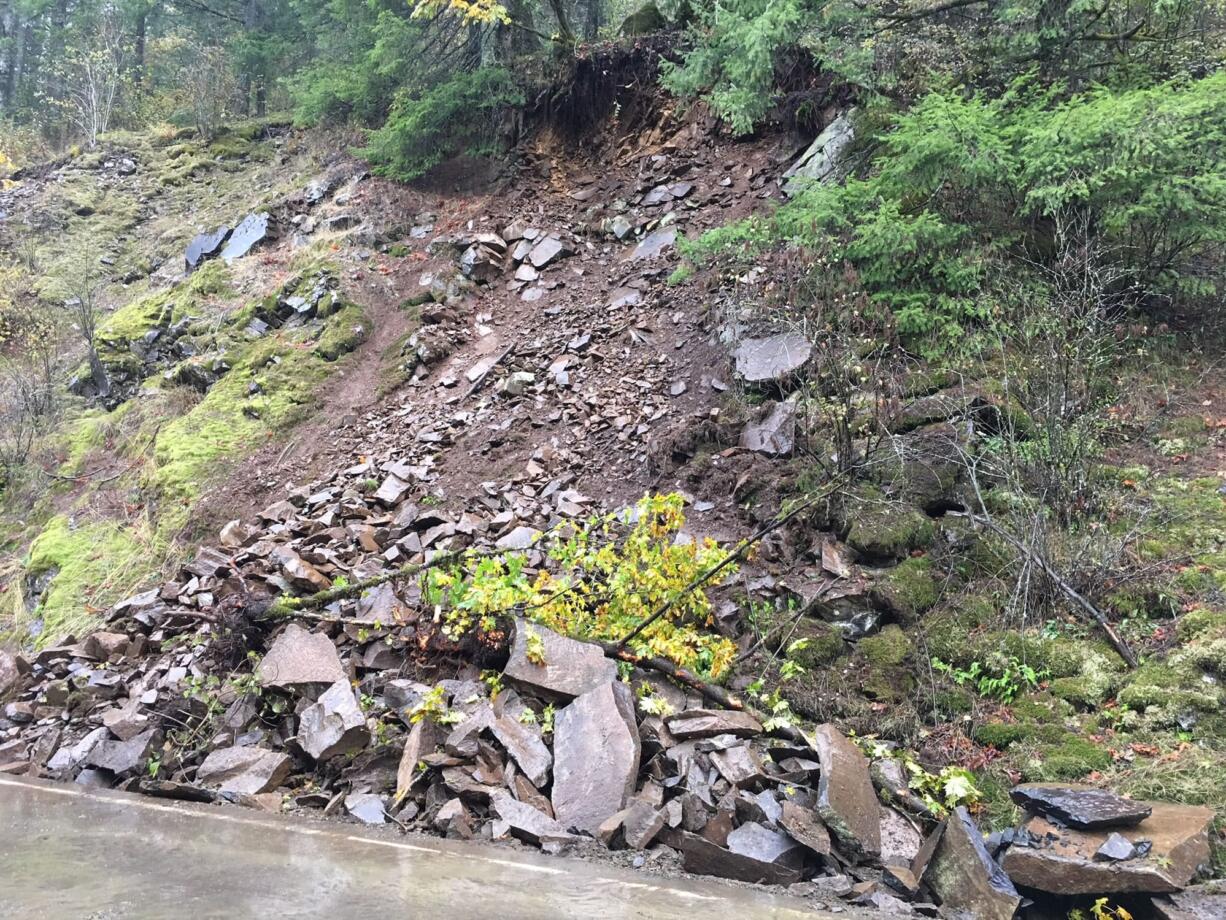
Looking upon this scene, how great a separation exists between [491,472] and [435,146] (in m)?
7.76

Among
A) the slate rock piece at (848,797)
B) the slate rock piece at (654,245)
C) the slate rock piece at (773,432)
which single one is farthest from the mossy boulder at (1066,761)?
the slate rock piece at (654,245)

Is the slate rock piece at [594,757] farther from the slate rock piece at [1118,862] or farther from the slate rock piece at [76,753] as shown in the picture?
the slate rock piece at [76,753]

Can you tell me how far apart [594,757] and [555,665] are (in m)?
0.76

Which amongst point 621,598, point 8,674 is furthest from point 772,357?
point 8,674

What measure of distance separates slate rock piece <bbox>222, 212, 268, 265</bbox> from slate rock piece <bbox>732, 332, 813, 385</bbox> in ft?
32.6

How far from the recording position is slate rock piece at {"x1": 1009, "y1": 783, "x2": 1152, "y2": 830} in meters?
2.84

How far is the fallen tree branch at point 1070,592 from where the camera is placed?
13.0 ft

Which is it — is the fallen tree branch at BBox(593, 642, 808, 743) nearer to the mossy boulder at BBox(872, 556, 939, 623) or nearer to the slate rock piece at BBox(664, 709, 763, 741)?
the slate rock piece at BBox(664, 709, 763, 741)

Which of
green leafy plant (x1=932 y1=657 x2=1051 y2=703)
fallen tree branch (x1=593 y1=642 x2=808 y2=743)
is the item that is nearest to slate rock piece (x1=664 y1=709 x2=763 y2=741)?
fallen tree branch (x1=593 y1=642 x2=808 y2=743)

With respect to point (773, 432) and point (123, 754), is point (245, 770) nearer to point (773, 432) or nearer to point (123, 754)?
point (123, 754)

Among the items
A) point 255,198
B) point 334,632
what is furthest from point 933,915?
point 255,198

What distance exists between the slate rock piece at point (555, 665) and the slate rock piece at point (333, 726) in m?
0.91

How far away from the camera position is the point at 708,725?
3.85 metres

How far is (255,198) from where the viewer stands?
579 inches
